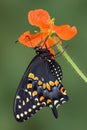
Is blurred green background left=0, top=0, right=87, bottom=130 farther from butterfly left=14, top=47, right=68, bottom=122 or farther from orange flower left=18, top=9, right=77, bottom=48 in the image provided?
orange flower left=18, top=9, right=77, bottom=48

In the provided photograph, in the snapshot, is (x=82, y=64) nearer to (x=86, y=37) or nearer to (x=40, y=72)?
(x=86, y=37)

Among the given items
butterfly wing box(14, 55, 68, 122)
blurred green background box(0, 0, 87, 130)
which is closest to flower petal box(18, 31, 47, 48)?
butterfly wing box(14, 55, 68, 122)

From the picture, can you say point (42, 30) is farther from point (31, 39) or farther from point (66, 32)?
point (66, 32)

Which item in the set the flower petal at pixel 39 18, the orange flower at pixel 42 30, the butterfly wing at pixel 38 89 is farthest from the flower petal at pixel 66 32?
the butterfly wing at pixel 38 89

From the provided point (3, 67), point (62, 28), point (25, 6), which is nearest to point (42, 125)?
point (3, 67)

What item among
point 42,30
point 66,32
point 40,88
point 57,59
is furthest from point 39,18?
point 57,59

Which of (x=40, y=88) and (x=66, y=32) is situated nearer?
(x=66, y=32)
